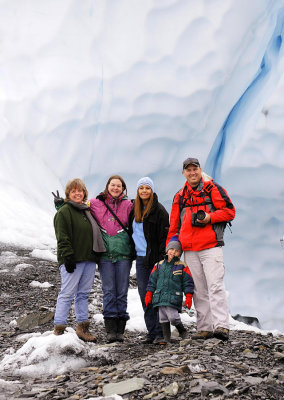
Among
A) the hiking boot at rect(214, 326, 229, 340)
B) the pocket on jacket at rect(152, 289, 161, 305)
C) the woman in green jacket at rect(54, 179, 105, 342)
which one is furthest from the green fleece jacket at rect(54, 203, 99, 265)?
the hiking boot at rect(214, 326, 229, 340)

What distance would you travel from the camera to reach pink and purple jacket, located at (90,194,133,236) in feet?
14.5

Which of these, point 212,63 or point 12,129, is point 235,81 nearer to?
point 212,63

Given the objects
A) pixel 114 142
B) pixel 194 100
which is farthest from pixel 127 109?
pixel 194 100

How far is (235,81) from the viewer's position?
11.5 m

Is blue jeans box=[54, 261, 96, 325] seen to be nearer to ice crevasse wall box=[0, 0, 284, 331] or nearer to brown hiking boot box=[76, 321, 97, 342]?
brown hiking boot box=[76, 321, 97, 342]

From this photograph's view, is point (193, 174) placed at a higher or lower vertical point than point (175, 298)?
higher

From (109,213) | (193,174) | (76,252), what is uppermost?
(193,174)

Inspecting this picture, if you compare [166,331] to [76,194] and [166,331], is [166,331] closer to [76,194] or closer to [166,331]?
[166,331]

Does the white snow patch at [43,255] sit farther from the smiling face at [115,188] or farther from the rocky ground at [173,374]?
the smiling face at [115,188]

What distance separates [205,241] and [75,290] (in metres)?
1.25

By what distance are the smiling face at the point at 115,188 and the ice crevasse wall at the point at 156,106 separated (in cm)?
661

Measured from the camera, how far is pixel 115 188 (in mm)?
4402

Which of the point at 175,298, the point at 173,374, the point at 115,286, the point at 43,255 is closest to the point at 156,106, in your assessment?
the point at 43,255

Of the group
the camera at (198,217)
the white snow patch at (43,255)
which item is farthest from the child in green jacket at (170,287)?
the white snow patch at (43,255)
